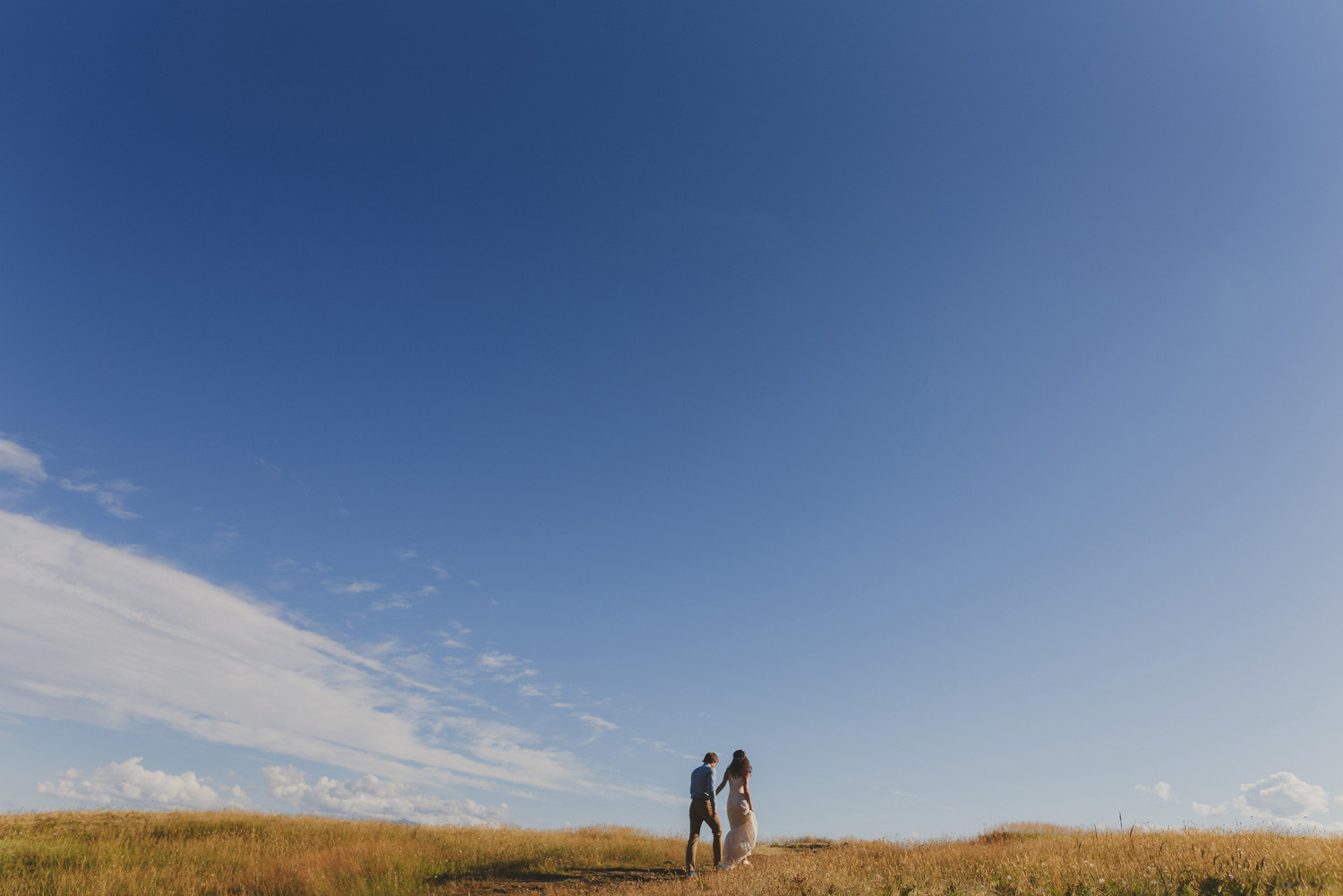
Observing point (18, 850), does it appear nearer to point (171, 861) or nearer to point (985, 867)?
point (171, 861)

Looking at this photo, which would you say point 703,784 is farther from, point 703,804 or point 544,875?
point 544,875

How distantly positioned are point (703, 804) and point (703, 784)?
41 centimetres

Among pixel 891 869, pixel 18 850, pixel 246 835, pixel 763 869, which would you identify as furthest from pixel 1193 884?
pixel 18 850

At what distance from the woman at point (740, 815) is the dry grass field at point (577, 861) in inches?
31.8

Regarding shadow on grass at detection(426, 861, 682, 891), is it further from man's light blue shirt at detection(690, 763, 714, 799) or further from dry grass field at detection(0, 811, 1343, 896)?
man's light blue shirt at detection(690, 763, 714, 799)

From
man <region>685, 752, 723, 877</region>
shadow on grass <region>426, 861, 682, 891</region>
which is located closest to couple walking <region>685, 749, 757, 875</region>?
man <region>685, 752, 723, 877</region>

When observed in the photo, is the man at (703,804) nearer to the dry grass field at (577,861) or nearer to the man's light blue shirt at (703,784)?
the man's light blue shirt at (703,784)

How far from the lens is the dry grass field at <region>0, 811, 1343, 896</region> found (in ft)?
36.2

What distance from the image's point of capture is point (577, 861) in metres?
18.1

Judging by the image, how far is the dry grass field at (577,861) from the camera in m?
11.0

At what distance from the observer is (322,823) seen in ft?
75.6

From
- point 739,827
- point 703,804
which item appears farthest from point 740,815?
point 703,804

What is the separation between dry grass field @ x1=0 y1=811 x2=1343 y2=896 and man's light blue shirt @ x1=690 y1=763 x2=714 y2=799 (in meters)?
1.51

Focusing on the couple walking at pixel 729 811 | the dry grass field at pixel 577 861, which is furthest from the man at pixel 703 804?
the dry grass field at pixel 577 861
